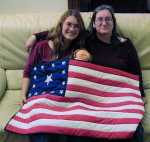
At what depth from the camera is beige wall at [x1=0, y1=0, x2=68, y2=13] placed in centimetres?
359

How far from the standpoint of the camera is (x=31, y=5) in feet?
11.8

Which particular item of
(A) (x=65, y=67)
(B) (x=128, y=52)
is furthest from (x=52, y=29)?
(B) (x=128, y=52)

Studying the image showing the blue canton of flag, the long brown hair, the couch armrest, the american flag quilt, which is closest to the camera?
the american flag quilt

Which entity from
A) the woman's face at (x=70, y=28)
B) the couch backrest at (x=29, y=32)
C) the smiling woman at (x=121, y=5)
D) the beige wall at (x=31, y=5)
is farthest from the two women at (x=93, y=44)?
the beige wall at (x=31, y=5)

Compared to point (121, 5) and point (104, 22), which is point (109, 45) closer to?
point (104, 22)

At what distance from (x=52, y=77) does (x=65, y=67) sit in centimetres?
11

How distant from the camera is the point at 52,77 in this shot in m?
2.27

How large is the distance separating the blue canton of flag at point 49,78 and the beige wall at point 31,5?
1.41m

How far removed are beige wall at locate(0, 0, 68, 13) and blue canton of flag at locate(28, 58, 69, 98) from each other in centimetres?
141

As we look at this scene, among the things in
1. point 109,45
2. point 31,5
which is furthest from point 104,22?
point 31,5

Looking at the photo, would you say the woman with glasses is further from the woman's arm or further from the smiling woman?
the smiling woman

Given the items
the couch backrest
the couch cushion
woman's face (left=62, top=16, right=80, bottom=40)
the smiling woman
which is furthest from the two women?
the smiling woman

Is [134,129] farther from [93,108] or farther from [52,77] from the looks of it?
[52,77]

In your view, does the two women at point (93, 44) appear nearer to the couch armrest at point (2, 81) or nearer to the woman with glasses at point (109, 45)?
the woman with glasses at point (109, 45)
